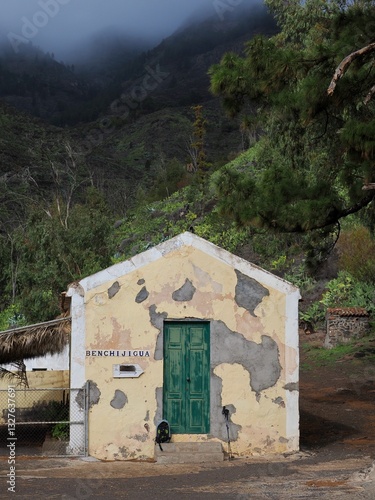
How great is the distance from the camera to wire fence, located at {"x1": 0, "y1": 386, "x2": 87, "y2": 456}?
45.6ft

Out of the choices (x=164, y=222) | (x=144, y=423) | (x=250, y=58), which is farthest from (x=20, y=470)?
(x=164, y=222)

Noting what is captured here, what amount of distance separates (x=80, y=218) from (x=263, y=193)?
17993 mm

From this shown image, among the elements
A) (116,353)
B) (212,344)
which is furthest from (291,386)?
(116,353)

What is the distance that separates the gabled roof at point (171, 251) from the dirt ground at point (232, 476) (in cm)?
319

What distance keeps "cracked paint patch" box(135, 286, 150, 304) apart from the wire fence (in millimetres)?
1926

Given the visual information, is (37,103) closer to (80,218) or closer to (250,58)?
(80,218)

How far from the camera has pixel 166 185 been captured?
234 ft

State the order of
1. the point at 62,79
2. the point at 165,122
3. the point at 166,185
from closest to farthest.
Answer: the point at 166,185, the point at 165,122, the point at 62,79

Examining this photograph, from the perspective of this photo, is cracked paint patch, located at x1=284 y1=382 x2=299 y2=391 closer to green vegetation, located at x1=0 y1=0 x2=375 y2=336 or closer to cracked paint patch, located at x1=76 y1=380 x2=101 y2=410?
green vegetation, located at x1=0 y1=0 x2=375 y2=336

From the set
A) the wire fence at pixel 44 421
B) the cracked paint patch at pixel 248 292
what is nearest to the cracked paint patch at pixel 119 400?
the wire fence at pixel 44 421

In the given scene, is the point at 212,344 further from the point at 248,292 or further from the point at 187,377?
the point at 248,292

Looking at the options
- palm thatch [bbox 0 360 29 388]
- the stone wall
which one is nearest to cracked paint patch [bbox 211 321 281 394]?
palm thatch [bbox 0 360 29 388]

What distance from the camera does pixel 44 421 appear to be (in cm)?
1582

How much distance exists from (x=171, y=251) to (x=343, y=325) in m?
15.3
